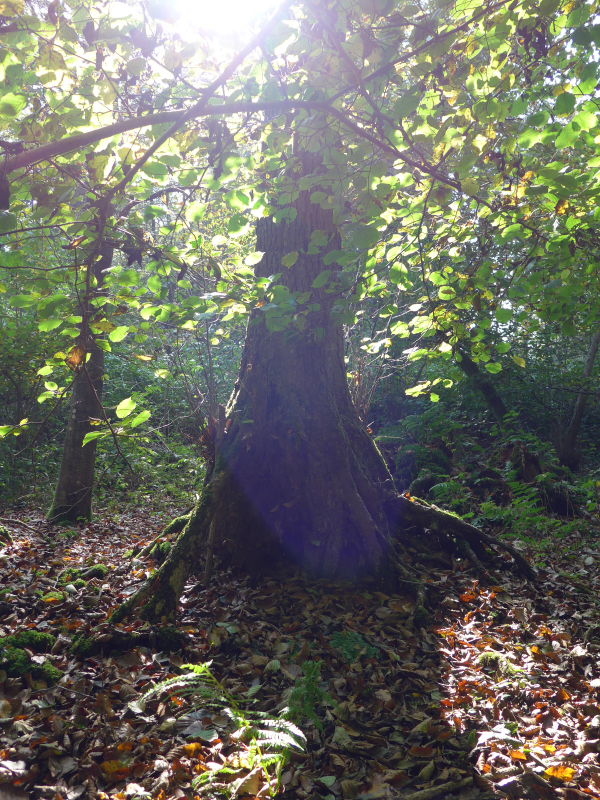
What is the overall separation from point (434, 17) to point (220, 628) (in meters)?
4.04

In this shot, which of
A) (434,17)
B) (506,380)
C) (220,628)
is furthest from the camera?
(506,380)

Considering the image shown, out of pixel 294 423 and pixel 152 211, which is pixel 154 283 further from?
pixel 294 423

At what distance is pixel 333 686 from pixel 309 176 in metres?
3.21

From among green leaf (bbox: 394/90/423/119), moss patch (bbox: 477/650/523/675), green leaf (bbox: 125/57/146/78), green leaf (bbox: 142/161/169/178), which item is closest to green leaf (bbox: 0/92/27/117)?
green leaf (bbox: 125/57/146/78)

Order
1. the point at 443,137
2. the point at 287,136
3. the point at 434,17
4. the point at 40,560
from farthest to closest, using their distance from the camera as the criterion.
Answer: the point at 40,560 → the point at 287,136 → the point at 443,137 → the point at 434,17

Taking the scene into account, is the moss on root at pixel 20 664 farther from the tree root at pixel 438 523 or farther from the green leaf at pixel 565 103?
the green leaf at pixel 565 103

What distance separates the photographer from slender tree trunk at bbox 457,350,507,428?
965cm

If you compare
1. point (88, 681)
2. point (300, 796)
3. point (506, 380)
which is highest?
point (506, 380)

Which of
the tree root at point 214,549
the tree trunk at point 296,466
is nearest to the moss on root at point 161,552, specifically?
the tree root at point 214,549

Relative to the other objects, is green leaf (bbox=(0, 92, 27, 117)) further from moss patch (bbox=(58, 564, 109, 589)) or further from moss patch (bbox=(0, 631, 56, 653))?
moss patch (bbox=(58, 564, 109, 589))

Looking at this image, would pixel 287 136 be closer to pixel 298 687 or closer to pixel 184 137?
pixel 184 137

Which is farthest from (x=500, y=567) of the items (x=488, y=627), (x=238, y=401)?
(x=238, y=401)

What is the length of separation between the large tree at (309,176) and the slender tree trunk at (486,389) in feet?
18.1

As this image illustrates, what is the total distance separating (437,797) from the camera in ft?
7.02
